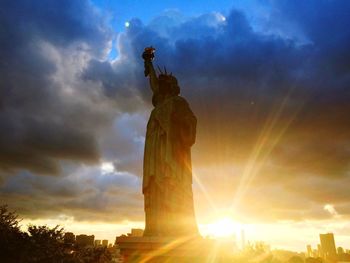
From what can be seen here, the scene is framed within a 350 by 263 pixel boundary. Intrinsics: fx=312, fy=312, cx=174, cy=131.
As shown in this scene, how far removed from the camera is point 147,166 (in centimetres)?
1099

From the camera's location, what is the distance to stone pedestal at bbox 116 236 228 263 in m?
8.48

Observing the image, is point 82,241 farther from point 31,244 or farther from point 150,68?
point 150,68

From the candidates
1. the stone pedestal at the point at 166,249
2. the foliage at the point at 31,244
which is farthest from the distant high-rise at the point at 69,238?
the stone pedestal at the point at 166,249

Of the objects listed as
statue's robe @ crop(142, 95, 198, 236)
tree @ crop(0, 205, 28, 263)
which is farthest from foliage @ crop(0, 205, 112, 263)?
statue's robe @ crop(142, 95, 198, 236)

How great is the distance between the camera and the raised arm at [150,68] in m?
12.6

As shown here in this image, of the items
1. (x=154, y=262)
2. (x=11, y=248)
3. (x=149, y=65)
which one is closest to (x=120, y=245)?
(x=154, y=262)

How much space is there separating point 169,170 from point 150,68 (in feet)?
15.1

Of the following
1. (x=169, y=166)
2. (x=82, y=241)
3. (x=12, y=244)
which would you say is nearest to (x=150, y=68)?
(x=169, y=166)

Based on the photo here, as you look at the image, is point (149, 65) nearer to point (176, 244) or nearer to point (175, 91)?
point (175, 91)

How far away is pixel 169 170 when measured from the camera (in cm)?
1040

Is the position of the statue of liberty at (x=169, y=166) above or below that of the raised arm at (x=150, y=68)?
below

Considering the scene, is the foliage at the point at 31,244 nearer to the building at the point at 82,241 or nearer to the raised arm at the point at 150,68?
the building at the point at 82,241

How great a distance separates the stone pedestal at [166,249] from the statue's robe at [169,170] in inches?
37.3

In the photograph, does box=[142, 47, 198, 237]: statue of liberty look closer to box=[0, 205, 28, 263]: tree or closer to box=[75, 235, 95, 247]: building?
box=[0, 205, 28, 263]: tree
